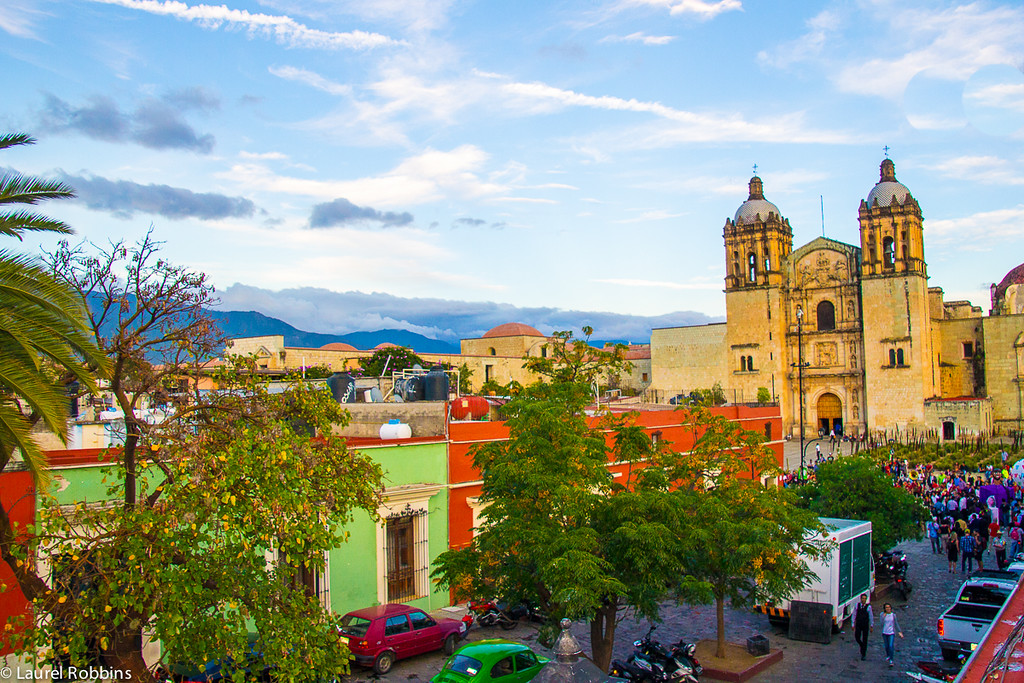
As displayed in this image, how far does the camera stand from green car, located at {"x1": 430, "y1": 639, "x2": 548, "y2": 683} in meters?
11.2

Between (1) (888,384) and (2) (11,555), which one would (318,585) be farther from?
(1) (888,384)

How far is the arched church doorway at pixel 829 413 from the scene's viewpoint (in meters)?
57.6

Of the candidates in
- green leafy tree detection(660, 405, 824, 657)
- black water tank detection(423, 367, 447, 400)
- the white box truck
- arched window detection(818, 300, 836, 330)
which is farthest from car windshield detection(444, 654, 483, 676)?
arched window detection(818, 300, 836, 330)

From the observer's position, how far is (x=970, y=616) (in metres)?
13.5

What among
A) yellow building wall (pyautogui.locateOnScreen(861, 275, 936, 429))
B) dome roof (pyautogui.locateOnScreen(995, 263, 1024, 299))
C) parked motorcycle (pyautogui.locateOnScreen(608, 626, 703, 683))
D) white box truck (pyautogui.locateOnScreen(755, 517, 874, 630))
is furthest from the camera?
dome roof (pyautogui.locateOnScreen(995, 263, 1024, 299))

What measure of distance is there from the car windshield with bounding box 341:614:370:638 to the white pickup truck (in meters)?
9.98

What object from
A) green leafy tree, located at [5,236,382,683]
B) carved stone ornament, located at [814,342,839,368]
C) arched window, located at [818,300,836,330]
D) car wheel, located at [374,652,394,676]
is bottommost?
car wheel, located at [374,652,394,676]

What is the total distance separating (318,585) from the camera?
14586 mm

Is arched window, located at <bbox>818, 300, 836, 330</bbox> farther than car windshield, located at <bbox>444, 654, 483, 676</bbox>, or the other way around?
arched window, located at <bbox>818, 300, 836, 330</bbox>

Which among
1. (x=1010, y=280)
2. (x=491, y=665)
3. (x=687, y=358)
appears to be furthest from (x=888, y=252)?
(x=491, y=665)

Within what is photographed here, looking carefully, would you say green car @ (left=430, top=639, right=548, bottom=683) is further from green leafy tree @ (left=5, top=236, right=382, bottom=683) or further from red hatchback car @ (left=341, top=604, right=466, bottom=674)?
green leafy tree @ (left=5, top=236, right=382, bottom=683)

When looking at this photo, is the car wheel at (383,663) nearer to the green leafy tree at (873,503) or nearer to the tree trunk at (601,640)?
the tree trunk at (601,640)

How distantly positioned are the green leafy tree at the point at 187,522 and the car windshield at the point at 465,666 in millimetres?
3606

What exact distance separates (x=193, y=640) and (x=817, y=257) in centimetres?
5849
